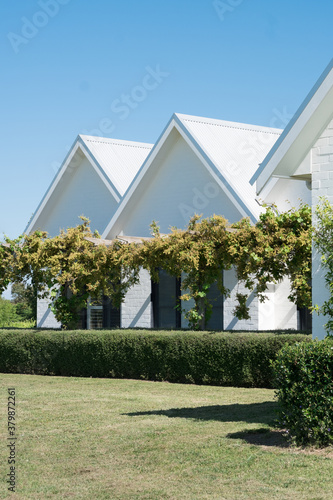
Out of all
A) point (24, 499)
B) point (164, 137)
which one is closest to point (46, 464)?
point (24, 499)

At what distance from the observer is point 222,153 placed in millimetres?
21844

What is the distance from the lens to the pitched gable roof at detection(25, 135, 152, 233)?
25656 mm

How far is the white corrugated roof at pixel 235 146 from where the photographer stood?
2061cm

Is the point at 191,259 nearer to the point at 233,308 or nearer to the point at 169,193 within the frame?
the point at 233,308

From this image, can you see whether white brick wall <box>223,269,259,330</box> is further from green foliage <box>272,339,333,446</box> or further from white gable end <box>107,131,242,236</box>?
green foliage <box>272,339,333,446</box>

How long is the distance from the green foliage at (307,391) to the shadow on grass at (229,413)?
1.61 m

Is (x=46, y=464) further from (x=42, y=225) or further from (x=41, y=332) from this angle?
(x=42, y=225)

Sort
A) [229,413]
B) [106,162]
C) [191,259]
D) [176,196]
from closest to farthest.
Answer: [229,413], [191,259], [176,196], [106,162]

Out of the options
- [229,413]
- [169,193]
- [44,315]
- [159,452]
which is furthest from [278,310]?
[159,452]

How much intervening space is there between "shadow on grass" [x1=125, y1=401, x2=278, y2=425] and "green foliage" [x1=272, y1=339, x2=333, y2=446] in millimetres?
1614

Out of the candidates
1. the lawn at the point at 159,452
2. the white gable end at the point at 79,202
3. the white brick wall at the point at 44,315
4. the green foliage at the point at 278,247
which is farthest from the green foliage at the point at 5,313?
the lawn at the point at 159,452

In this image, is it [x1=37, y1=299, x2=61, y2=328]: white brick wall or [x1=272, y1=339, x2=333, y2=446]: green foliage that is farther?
[x1=37, y1=299, x2=61, y2=328]: white brick wall

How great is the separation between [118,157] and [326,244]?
18.7 m

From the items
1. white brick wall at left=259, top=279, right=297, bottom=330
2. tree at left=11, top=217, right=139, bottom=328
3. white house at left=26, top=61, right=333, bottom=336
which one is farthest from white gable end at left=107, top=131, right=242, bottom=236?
tree at left=11, top=217, right=139, bottom=328
